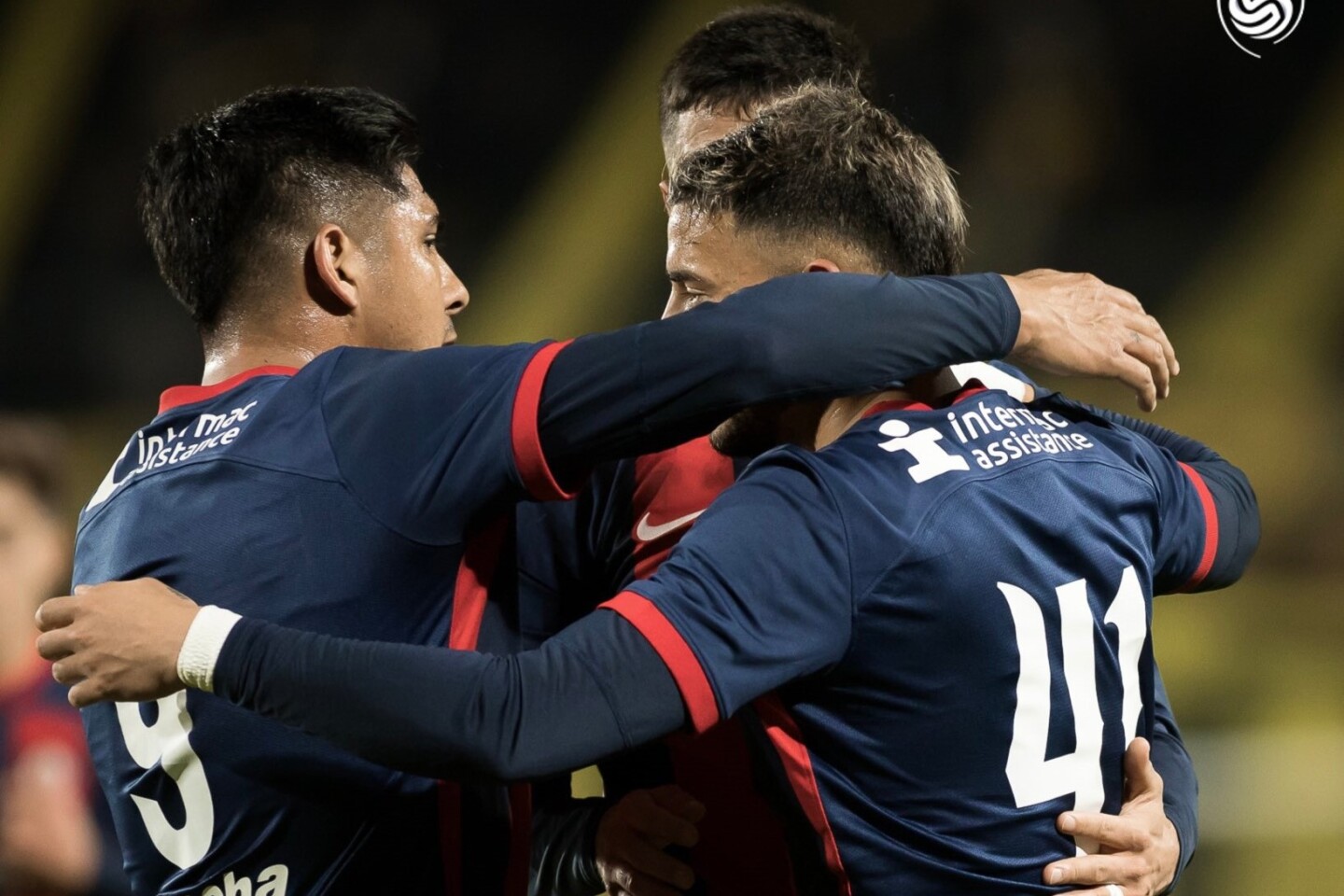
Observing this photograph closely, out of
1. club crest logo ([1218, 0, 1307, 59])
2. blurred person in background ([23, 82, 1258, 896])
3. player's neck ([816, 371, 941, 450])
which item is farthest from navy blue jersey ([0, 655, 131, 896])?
club crest logo ([1218, 0, 1307, 59])

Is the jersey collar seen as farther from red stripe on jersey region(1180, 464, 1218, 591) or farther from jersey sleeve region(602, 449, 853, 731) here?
red stripe on jersey region(1180, 464, 1218, 591)

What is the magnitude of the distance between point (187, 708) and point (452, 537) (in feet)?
1.21

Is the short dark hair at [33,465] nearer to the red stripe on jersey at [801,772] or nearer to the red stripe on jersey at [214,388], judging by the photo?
the red stripe on jersey at [214,388]

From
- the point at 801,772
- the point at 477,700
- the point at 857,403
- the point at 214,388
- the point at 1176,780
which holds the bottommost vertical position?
the point at 1176,780

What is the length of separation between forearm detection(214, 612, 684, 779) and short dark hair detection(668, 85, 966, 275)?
0.60m

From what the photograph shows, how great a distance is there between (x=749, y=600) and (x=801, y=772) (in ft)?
0.84

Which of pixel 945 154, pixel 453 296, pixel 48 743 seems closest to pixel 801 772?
pixel 453 296

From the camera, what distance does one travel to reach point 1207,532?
1.83m

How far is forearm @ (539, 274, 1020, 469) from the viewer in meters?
1.48

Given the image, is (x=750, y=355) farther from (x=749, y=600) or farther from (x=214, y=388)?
(x=214, y=388)

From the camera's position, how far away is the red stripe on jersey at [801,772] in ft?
5.04

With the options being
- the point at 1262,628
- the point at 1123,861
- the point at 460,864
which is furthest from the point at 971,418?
the point at 1262,628

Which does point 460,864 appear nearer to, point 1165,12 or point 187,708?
point 187,708

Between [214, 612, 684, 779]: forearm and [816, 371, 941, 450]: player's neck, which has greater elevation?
[816, 371, 941, 450]: player's neck
